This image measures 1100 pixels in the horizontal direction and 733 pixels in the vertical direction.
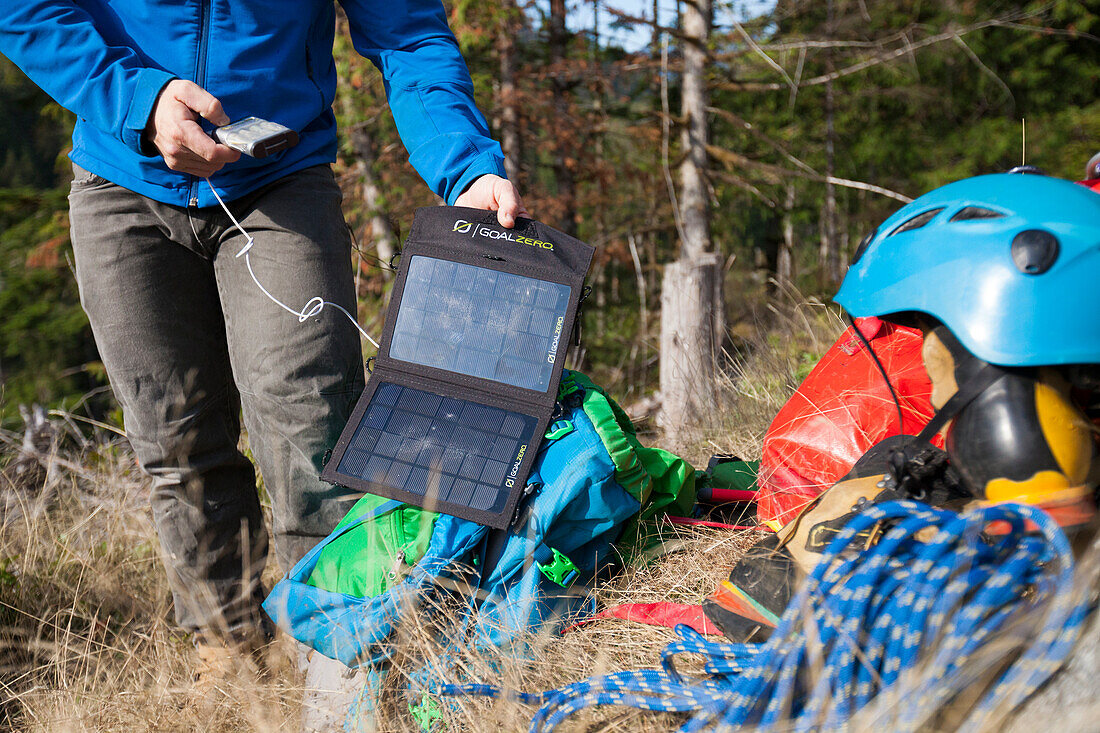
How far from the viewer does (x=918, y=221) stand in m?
1.49

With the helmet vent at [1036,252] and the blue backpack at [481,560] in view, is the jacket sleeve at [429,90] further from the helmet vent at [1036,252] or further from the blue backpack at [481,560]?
the helmet vent at [1036,252]

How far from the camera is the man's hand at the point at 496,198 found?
1.97 metres

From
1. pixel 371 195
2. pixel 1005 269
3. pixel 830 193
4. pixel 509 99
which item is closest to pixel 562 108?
pixel 509 99

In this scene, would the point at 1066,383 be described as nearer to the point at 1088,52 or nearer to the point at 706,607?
the point at 706,607

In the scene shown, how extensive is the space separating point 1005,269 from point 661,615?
107cm

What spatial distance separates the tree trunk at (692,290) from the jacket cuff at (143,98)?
274 cm

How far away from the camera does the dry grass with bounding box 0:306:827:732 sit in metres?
1.63

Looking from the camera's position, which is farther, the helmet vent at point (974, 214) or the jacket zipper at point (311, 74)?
the jacket zipper at point (311, 74)

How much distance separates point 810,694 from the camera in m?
1.22

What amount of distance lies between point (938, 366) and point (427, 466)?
118cm

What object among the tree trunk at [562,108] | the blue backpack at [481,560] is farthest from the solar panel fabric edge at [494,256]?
the tree trunk at [562,108]

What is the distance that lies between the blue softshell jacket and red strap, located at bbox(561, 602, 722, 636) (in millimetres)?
1257

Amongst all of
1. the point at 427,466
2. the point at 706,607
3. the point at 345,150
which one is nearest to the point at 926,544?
the point at 706,607

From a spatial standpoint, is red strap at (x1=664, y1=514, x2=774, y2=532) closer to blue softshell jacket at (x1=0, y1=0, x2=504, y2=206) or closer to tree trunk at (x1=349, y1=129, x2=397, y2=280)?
blue softshell jacket at (x1=0, y1=0, x2=504, y2=206)
